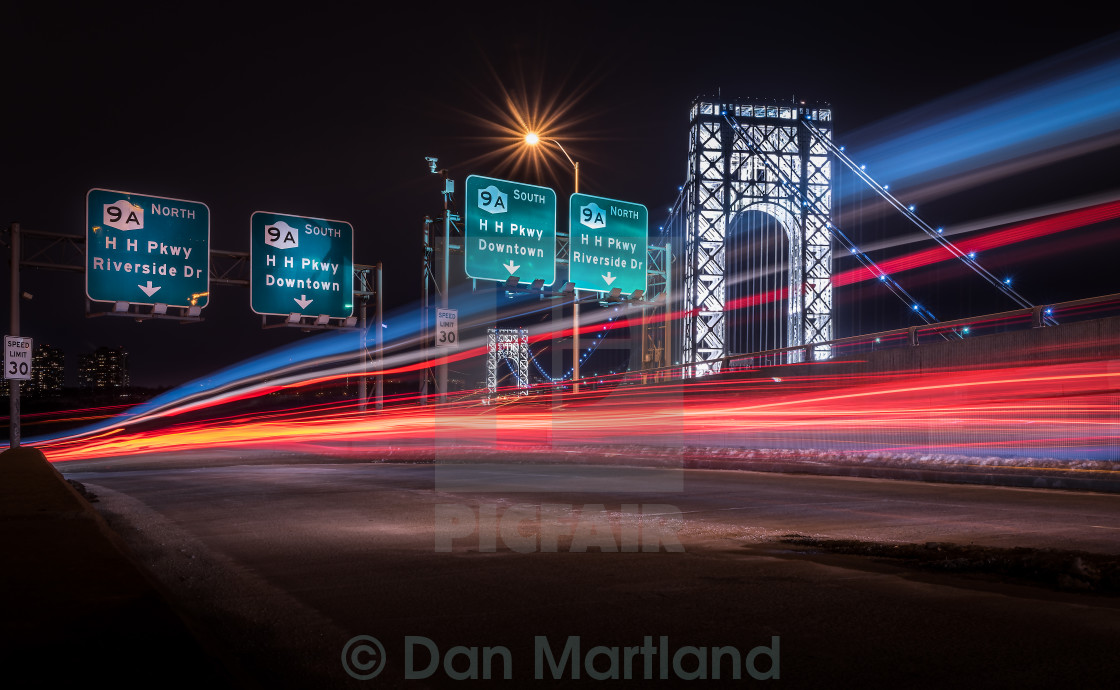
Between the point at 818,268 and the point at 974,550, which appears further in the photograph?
the point at 818,268

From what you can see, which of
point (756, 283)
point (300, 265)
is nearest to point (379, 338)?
point (300, 265)

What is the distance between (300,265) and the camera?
2738 cm

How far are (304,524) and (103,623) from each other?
5.58 meters

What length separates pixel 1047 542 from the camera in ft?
24.5

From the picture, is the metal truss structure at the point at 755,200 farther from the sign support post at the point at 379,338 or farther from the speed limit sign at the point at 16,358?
the speed limit sign at the point at 16,358

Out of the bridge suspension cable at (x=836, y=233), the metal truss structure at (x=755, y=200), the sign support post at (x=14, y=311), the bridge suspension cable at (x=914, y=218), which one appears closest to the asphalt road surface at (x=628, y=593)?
the sign support post at (x=14, y=311)

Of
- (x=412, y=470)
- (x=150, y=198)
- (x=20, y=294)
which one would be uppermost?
(x=150, y=198)

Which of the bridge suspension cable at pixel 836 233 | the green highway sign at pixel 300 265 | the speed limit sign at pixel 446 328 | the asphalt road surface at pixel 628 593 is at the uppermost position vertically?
the bridge suspension cable at pixel 836 233

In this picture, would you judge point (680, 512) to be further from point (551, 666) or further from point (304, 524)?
point (551, 666)

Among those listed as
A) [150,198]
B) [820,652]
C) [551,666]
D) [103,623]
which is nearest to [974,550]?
[820,652]

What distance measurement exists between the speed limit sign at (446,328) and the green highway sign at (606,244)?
4645mm

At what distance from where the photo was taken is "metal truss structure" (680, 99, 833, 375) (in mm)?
49719

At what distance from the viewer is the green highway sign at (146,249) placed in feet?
78.7

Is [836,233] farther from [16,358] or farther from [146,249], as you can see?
[16,358]
